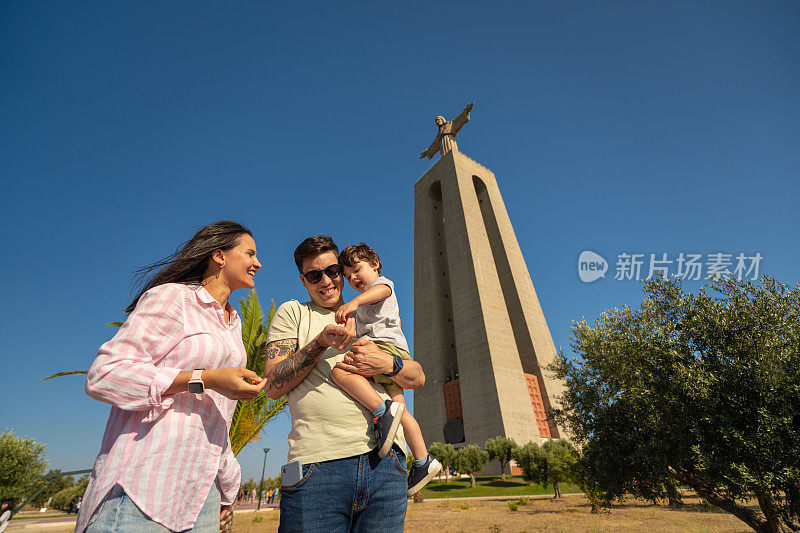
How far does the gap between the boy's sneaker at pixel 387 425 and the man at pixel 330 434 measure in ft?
0.19

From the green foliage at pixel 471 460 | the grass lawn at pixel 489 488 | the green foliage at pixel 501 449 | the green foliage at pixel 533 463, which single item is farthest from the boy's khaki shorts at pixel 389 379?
the green foliage at pixel 501 449

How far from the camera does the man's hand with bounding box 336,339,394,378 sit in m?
2.45

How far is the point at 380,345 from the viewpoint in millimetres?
3068

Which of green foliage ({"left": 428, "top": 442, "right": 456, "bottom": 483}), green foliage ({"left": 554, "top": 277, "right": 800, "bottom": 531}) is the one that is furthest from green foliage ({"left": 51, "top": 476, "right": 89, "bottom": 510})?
green foliage ({"left": 554, "top": 277, "right": 800, "bottom": 531})

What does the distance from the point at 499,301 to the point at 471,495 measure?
22.1 metres

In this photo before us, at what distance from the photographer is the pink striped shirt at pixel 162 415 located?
1671mm

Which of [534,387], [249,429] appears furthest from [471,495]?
[249,429]

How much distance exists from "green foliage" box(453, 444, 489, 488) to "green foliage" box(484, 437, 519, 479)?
699 mm

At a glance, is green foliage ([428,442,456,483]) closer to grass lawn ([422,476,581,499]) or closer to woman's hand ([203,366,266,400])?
grass lawn ([422,476,581,499])

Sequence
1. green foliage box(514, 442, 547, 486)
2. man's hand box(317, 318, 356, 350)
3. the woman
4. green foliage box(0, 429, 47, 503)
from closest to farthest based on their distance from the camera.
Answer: the woman
man's hand box(317, 318, 356, 350)
green foliage box(0, 429, 47, 503)
green foliage box(514, 442, 547, 486)

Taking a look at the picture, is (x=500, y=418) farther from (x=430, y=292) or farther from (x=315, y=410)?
(x=315, y=410)

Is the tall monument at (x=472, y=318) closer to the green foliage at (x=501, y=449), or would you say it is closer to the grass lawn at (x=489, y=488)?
the green foliage at (x=501, y=449)

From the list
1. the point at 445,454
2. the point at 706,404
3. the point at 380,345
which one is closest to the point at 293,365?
the point at 380,345

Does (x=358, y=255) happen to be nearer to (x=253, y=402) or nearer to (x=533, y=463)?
(x=253, y=402)
